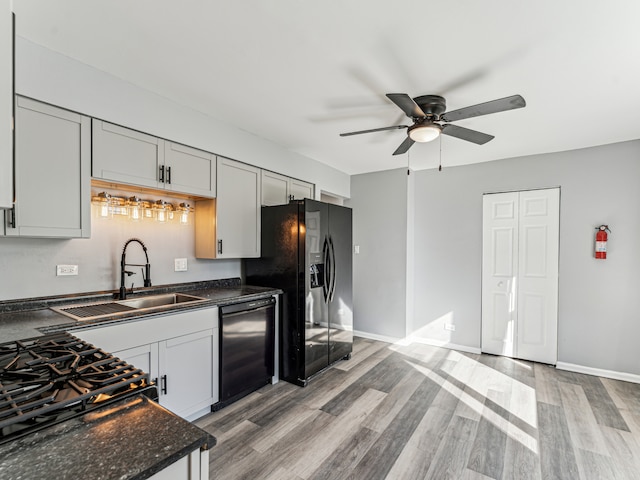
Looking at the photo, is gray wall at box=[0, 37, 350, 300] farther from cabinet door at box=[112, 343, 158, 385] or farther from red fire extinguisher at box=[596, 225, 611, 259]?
red fire extinguisher at box=[596, 225, 611, 259]

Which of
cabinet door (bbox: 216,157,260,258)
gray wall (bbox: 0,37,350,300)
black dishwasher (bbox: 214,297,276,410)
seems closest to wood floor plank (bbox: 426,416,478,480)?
black dishwasher (bbox: 214,297,276,410)

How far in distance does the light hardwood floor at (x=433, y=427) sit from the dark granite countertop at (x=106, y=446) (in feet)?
4.77

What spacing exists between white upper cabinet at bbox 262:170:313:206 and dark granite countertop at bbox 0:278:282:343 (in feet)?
3.41

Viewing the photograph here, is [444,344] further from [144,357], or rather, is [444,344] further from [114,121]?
[114,121]

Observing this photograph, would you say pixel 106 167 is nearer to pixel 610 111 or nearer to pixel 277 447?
pixel 277 447

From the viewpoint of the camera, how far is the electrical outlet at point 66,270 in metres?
2.23

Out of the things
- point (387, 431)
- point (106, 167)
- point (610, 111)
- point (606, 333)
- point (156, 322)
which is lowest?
point (387, 431)

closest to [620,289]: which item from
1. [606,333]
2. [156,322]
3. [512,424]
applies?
[606,333]

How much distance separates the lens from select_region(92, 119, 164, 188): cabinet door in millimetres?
2182

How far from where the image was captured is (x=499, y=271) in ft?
13.3

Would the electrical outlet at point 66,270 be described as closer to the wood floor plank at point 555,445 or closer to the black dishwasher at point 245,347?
the black dishwasher at point 245,347

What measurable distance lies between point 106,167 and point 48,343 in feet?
4.21

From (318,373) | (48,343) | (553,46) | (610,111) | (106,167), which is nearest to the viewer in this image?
(48,343)

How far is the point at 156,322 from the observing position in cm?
218
